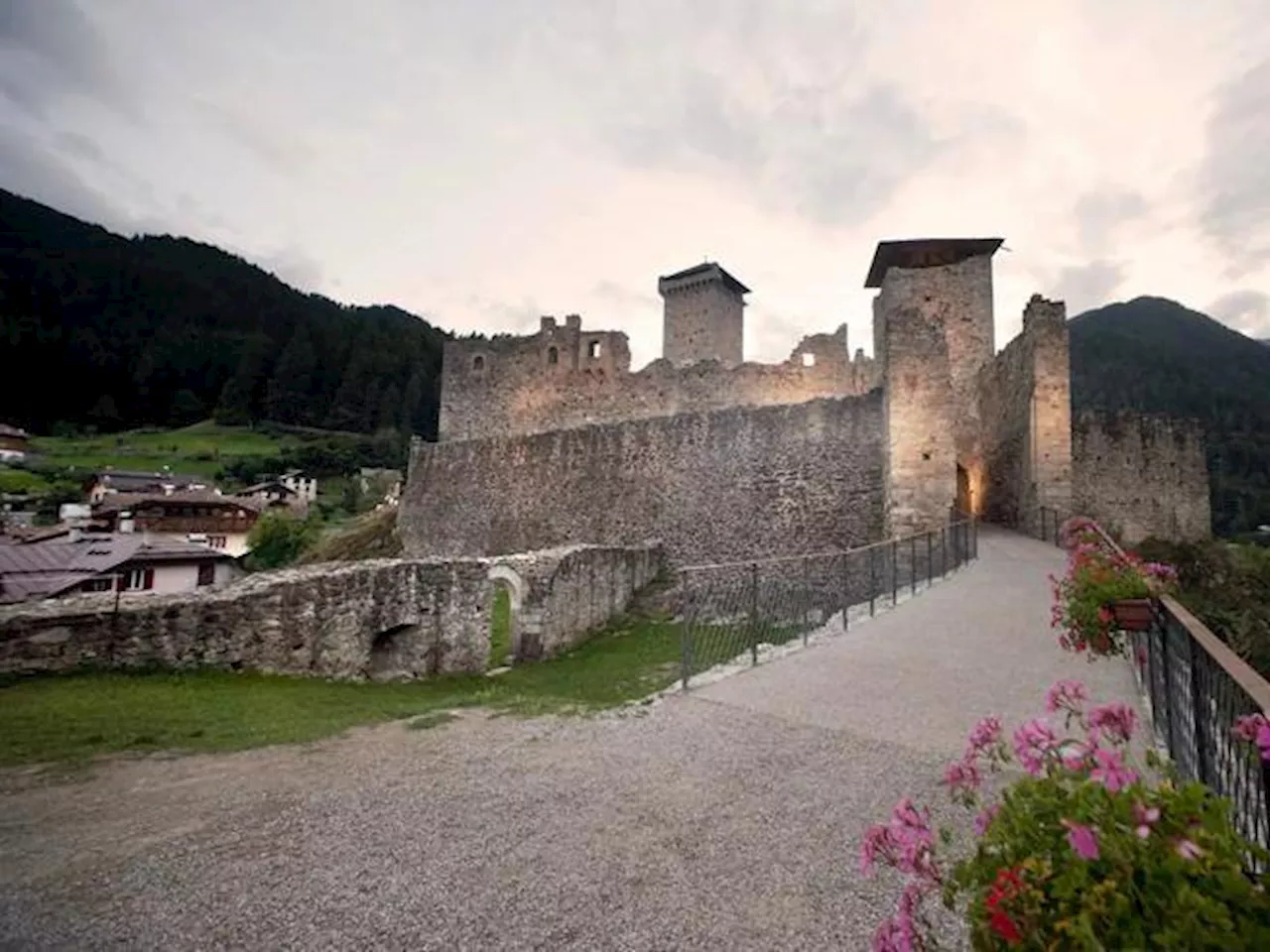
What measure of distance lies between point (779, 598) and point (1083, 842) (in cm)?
874

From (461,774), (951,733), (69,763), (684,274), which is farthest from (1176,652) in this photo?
(684,274)

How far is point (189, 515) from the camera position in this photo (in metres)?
47.6

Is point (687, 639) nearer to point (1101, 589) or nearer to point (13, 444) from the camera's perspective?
point (1101, 589)

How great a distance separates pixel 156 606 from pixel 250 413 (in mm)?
98676

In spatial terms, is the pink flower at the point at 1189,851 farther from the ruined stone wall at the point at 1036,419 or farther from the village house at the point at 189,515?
the village house at the point at 189,515

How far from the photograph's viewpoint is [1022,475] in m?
20.9

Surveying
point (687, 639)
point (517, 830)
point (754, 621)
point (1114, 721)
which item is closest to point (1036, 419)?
point (754, 621)

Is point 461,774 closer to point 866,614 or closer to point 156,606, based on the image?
point 156,606

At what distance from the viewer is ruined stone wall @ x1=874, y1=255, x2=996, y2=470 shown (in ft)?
91.9

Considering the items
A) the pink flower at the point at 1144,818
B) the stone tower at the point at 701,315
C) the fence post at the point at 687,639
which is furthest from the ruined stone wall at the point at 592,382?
the pink flower at the point at 1144,818

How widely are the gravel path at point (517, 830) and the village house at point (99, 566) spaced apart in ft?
20.6

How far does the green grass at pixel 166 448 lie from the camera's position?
74.0 metres

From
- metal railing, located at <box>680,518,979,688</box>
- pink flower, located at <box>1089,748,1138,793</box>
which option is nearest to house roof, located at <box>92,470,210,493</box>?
metal railing, located at <box>680,518,979,688</box>

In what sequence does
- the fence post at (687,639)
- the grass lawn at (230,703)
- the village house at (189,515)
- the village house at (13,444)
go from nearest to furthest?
1. the grass lawn at (230,703)
2. the fence post at (687,639)
3. the village house at (189,515)
4. the village house at (13,444)
